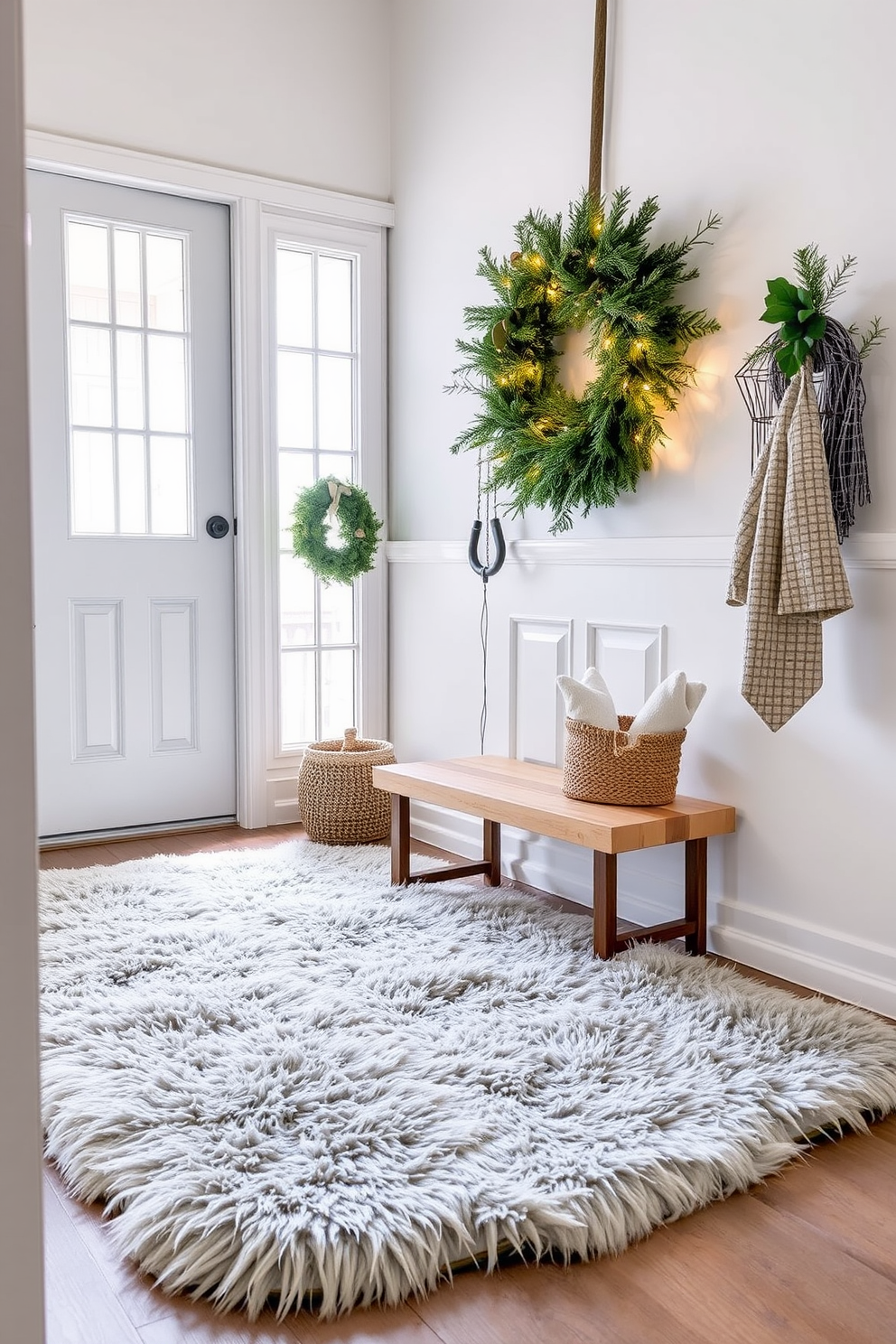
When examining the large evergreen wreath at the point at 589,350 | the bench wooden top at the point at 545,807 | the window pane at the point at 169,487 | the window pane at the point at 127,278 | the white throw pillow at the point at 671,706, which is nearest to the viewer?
the bench wooden top at the point at 545,807

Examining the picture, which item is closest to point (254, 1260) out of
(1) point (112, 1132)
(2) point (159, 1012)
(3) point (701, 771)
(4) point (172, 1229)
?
(4) point (172, 1229)

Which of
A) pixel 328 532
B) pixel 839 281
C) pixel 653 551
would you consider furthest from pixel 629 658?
→ pixel 328 532

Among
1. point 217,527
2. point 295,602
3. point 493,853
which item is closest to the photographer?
point 493,853

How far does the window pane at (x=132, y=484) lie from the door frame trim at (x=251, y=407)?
29cm

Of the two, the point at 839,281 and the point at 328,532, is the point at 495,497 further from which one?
the point at 839,281

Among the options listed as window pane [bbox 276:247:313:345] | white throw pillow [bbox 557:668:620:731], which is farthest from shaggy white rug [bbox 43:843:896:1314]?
window pane [bbox 276:247:313:345]

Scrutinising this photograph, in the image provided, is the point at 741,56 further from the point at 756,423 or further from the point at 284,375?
the point at 284,375

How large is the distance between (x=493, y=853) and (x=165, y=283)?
6.57ft

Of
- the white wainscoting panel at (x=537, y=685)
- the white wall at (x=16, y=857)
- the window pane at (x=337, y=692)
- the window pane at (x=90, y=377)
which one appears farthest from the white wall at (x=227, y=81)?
the white wall at (x=16, y=857)

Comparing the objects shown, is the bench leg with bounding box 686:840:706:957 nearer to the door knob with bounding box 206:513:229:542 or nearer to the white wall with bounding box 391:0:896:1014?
the white wall with bounding box 391:0:896:1014

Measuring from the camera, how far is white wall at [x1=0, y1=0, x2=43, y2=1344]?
765mm

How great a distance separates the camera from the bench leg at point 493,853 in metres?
2.94

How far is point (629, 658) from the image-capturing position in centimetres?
270

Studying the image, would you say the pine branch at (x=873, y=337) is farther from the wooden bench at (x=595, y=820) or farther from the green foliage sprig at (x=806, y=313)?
the wooden bench at (x=595, y=820)
